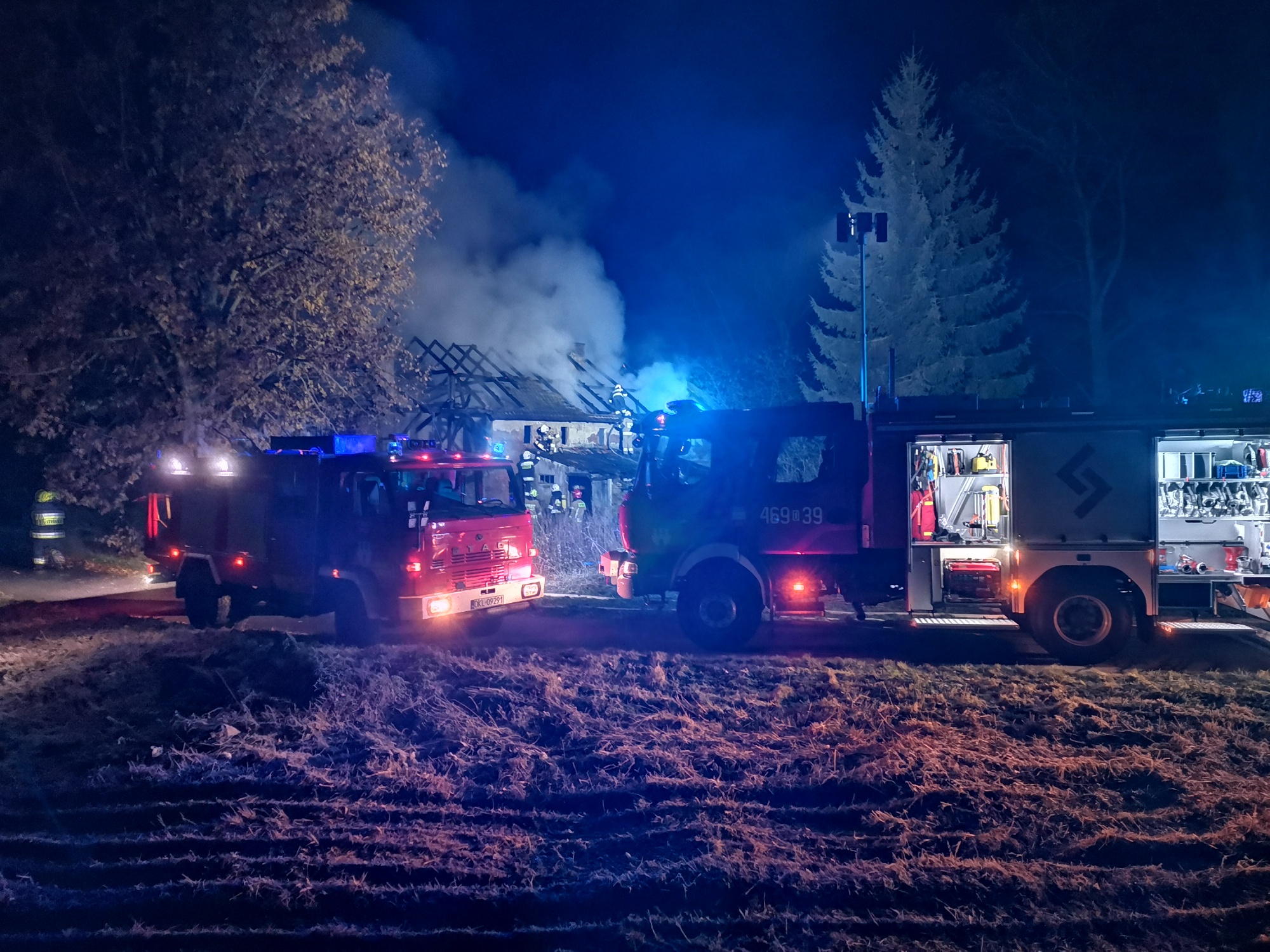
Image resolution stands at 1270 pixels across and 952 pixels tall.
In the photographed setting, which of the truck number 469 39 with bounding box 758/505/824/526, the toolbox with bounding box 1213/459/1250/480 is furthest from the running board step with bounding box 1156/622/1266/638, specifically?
the truck number 469 39 with bounding box 758/505/824/526

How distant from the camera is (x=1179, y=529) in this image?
10.5 meters

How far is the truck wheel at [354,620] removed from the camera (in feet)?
32.7

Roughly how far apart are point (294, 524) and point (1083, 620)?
28.9ft

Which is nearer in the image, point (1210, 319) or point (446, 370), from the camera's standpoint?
point (1210, 319)

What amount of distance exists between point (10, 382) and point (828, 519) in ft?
48.2

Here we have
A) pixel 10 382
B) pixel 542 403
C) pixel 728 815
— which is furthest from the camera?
pixel 542 403

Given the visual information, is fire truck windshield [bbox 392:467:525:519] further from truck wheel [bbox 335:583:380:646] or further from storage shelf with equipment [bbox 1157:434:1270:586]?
storage shelf with equipment [bbox 1157:434:1270:586]

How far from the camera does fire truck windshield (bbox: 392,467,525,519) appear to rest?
31.8ft

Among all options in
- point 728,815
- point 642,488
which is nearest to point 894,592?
point 642,488

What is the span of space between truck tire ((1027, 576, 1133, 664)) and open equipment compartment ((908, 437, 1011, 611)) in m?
0.47

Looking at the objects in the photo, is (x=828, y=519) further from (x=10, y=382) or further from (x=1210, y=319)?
(x=1210, y=319)

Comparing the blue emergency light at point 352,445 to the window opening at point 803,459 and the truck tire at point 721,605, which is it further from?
the window opening at point 803,459

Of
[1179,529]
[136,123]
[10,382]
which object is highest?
[136,123]

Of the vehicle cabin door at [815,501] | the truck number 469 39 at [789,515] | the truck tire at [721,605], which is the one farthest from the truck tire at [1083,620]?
the truck tire at [721,605]
